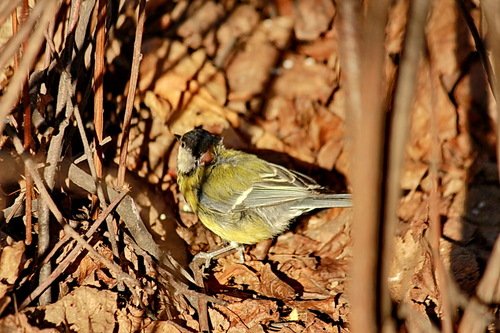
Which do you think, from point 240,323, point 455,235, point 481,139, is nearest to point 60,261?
point 240,323

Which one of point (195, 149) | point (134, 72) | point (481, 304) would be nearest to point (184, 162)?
point (195, 149)

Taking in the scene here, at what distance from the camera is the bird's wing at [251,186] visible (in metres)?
4.59

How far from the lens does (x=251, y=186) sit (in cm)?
472

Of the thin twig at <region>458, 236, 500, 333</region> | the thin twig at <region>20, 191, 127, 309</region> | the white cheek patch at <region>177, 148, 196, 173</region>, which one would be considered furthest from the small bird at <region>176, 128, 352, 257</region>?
the thin twig at <region>458, 236, 500, 333</region>

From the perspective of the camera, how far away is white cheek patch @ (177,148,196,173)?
4.58m

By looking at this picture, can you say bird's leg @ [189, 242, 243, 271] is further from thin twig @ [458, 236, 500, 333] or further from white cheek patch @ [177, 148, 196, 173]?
thin twig @ [458, 236, 500, 333]

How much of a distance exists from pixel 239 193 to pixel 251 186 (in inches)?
3.4

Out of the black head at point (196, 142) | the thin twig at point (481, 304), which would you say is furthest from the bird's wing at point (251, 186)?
the thin twig at point (481, 304)

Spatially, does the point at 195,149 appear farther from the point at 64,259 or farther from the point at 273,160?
the point at 64,259

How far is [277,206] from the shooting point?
182 inches

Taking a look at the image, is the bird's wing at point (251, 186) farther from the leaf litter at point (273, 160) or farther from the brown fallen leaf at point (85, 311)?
the brown fallen leaf at point (85, 311)

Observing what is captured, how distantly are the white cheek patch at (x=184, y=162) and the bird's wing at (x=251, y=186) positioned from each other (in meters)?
0.15

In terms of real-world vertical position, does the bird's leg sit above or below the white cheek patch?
below

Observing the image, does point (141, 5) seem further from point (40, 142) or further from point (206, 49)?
point (206, 49)
